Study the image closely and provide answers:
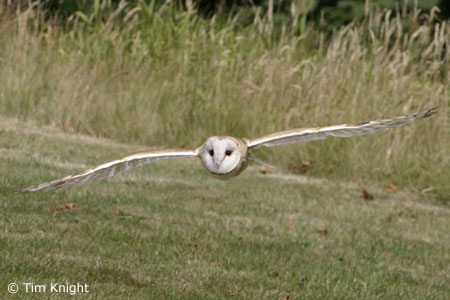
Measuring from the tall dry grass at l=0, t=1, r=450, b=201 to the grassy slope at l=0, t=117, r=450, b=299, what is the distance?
585mm

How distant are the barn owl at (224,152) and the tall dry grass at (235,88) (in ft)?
22.1

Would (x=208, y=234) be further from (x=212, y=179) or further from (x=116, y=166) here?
(x=116, y=166)

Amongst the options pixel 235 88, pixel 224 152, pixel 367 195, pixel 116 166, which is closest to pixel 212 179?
pixel 367 195

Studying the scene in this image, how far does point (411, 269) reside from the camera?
685cm

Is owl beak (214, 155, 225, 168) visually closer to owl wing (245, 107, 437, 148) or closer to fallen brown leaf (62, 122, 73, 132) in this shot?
owl wing (245, 107, 437, 148)

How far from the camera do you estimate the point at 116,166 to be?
135 inches

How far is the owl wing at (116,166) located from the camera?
327 centimetres

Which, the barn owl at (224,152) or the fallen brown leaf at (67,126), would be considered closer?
the barn owl at (224,152)

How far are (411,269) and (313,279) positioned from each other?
4.12ft

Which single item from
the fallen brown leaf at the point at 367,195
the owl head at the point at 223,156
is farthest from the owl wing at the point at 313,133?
the fallen brown leaf at the point at 367,195

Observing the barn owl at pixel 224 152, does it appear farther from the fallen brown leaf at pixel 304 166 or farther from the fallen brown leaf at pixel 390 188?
the fallen brown leaf at pixel 304 166

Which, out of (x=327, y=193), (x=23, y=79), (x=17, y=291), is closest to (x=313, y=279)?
(x=17, y=291)

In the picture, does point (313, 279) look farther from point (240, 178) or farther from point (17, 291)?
point (240, 178)

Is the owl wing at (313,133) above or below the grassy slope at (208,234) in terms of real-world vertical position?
above
